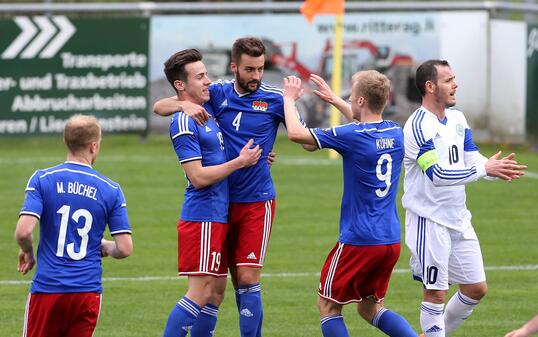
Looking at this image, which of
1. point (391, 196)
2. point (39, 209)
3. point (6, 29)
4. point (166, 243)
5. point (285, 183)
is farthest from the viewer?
point (6, 29)

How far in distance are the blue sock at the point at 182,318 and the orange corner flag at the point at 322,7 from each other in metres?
12.3

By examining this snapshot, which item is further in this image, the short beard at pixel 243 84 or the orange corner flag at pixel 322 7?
the orange corner flag at pixel 322 7

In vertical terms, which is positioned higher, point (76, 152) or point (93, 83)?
point (93, 83)

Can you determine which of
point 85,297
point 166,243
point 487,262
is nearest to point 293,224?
point 166,243

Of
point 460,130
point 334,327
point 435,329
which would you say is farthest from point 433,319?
point 460,130

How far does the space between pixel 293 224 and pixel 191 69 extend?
661 centimetres

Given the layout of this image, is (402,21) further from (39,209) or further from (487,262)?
(39,209)

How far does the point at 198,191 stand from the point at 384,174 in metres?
1.35

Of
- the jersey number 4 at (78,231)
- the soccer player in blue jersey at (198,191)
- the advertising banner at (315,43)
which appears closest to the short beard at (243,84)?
the soccer player in blue jersey at (198,191)

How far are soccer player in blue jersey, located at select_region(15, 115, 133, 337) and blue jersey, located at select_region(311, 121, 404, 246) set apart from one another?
1690 mm

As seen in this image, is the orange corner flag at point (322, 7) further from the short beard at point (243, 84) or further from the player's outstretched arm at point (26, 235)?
the player's outstretched arm at point (26, 235)

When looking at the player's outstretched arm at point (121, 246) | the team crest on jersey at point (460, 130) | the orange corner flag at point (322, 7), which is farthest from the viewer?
the orange corner flag at point (322, 7)

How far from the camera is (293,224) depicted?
1484cm

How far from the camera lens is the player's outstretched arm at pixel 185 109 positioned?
27.2 ft
